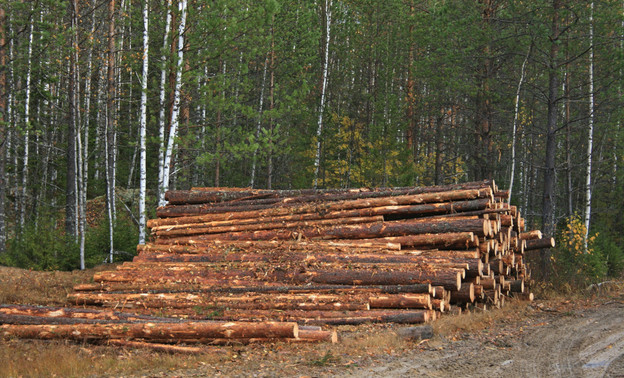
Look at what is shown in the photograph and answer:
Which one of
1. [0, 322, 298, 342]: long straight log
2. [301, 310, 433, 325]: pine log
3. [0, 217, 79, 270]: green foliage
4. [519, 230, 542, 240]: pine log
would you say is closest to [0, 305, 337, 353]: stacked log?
[0, 322, 298, 342]: long straight log

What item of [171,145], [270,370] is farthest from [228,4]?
[270,370]

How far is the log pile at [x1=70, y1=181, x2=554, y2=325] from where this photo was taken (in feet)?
32.0

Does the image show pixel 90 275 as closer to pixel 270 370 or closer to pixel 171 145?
pixel 171 145

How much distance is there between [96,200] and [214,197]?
48.9 ft

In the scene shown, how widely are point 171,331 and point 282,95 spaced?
53.6 ft

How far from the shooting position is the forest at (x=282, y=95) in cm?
1555

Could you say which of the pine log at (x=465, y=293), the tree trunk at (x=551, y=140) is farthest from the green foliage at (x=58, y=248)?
the tree trunk at (x=551, y=140)

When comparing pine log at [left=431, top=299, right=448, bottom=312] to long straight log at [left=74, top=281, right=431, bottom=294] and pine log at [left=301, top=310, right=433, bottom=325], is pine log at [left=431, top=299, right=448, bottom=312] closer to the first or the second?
long straight log at [left=74, top=281, right=431, bottom=294]

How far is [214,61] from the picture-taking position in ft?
53.7

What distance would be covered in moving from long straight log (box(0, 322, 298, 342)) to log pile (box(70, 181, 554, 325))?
45.1 inches

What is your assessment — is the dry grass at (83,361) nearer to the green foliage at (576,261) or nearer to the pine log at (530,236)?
the pine log at (530,236)

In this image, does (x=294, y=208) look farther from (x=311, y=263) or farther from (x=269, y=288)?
(x=269, y=288)

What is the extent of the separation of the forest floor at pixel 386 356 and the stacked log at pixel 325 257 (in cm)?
83

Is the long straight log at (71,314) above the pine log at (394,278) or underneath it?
underneath
